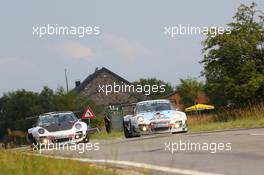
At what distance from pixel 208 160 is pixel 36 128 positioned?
41.8 feet

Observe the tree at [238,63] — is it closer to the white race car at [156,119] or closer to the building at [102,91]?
the white race car at [156,119]

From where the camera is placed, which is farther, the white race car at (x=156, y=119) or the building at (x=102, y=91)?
the building at (x=102, y=91)

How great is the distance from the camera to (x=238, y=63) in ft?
166

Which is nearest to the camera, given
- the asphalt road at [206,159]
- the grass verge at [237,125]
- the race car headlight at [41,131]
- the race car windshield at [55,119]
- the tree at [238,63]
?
the asphalt road at [206,159]

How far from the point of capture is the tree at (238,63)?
48.8 meters

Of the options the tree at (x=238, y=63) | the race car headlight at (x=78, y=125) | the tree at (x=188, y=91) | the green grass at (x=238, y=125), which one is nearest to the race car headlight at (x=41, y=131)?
the race car headlight at (x=78, y=125)

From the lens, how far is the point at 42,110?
95500 millimetres

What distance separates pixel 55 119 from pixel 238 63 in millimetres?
28738

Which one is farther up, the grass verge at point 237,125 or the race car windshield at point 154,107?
the race car windshield at point 154,107

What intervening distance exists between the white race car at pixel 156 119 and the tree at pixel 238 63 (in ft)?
80.1

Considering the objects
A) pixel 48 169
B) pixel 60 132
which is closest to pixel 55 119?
pixel 60 132

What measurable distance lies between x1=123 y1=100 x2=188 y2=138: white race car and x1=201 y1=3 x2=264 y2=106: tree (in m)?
24.4

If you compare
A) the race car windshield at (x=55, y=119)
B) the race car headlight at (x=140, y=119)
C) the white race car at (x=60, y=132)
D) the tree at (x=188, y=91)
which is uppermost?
the tree at (x=188, y=91)

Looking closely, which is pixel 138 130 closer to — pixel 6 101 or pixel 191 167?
pixel 191 167
